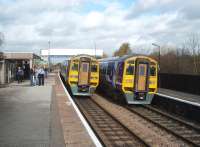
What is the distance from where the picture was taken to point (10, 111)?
592 inches

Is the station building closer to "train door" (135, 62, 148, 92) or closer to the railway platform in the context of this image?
"train door" (135, 62, 148, 92)

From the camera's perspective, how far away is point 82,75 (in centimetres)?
2575

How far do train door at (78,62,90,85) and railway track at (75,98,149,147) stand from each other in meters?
5.73

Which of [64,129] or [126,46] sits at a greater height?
[126,46]

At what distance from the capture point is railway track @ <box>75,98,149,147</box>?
11641mm

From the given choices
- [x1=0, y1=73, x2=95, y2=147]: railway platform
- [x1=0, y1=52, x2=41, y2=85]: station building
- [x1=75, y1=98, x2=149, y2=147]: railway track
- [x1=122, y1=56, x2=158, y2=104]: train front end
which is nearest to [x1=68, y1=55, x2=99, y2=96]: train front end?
[x1=122, y1=56, x2=158, y2=104]: train front end

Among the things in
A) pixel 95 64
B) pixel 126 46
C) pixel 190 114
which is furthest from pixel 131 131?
pixel 126 46

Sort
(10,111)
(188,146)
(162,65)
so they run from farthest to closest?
(162,65) < (10,111) < (188,146)

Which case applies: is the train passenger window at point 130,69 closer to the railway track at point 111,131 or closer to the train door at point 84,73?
the railway track at point 111,131

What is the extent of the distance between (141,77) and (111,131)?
26.6 ft

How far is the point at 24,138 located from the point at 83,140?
1.52 metres

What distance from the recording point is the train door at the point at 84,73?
25.7 m

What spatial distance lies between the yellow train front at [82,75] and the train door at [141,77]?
5.11m

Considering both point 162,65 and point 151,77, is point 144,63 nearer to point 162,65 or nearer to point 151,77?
point 151,77
